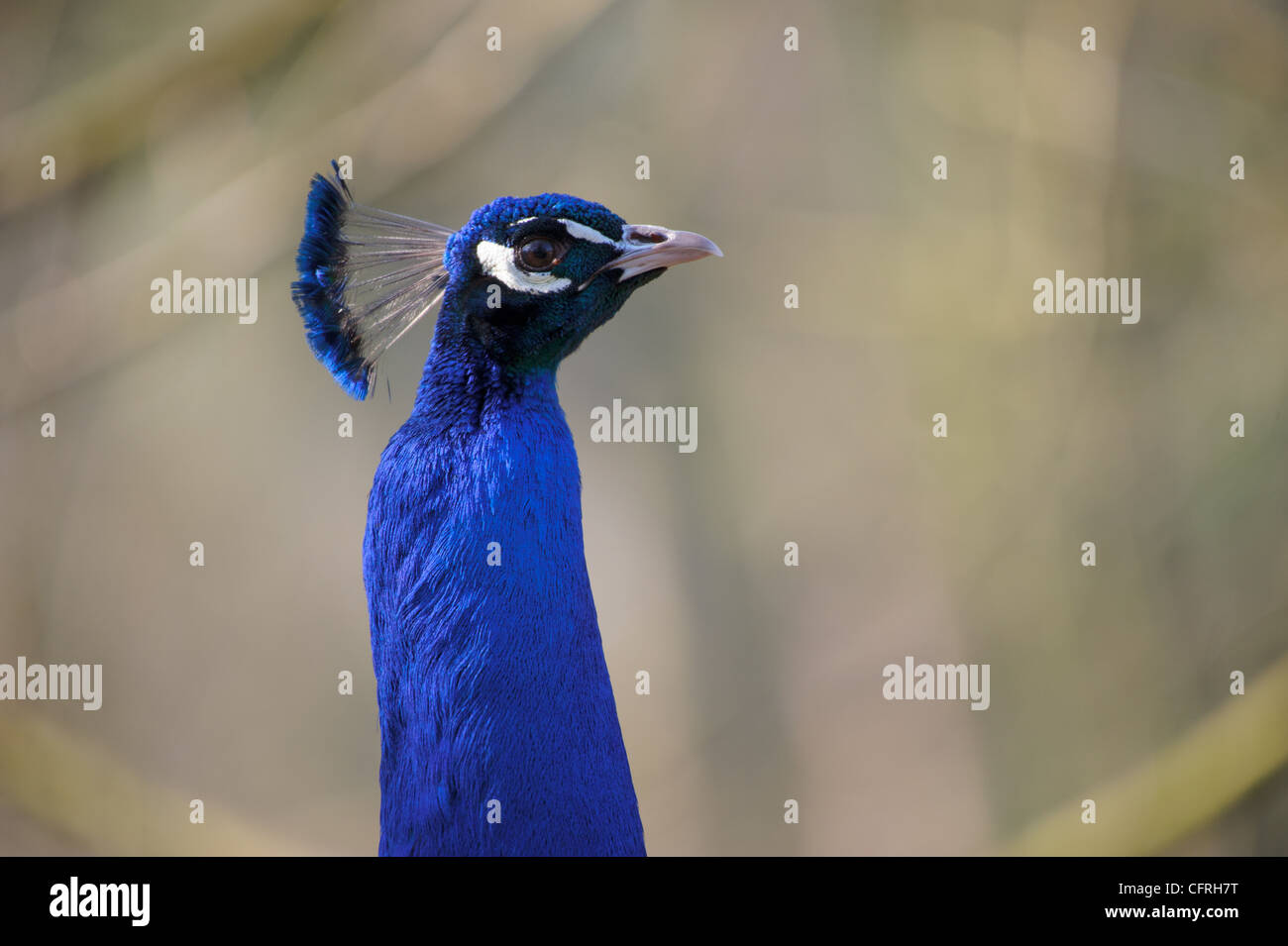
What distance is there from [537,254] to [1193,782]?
6.92ft

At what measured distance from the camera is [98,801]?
95.2 inches

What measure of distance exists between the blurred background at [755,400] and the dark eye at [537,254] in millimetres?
1051

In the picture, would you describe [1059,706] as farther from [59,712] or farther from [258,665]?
[59,712]

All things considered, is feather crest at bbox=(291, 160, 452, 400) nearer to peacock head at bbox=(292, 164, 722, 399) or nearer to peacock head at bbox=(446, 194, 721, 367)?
peacock head at bbox=(292, 164, 722, 399)

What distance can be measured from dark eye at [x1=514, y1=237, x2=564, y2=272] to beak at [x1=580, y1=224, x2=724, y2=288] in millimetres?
62

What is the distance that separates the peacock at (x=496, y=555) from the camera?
54.0 inches

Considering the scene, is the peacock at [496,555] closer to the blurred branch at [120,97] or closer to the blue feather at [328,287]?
the blue feather at [328,287]

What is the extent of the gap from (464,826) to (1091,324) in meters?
1.98

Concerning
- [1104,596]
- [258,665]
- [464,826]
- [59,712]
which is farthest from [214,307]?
[1104,596]

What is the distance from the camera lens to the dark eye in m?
1.44

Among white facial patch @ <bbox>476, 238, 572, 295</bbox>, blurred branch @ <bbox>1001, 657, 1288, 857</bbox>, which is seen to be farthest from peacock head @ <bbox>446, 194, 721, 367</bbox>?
blurred branch @ <bbox>1001, 657, 1288, 857</bbox>
